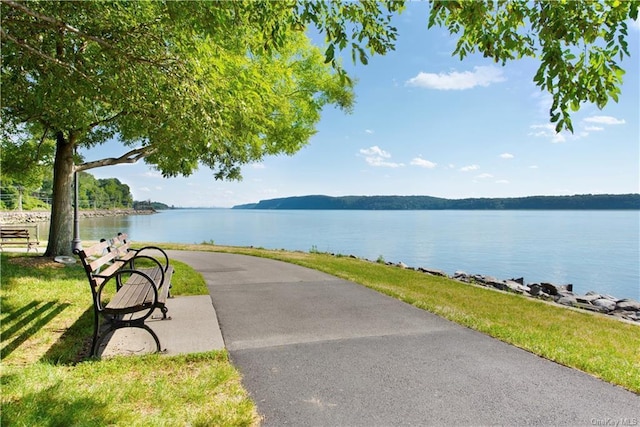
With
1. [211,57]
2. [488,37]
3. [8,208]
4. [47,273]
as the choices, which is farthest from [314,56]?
[8,208]

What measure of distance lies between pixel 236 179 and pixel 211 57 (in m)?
9.44

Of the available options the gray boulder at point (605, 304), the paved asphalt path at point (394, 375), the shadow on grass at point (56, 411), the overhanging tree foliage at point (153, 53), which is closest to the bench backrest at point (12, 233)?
the overhanging tree foliage at point (153, 53)

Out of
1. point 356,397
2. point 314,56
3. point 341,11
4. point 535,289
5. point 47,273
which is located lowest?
point 535,289

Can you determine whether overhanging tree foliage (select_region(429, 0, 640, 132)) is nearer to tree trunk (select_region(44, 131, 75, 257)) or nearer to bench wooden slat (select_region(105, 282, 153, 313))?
bench wooden slat (select_region(105, 282, 153, 313))

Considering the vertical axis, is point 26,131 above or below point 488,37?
above

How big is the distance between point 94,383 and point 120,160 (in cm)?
988

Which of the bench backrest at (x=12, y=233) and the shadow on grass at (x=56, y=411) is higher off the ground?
the bench backrest at (x=12, y=233)

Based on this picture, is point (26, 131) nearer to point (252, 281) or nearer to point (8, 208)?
point (252, 281)

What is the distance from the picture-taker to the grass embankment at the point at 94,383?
3.23 meters

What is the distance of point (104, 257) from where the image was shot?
5445mm

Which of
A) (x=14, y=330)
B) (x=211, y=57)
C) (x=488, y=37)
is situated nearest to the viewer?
(x=488, y=37)

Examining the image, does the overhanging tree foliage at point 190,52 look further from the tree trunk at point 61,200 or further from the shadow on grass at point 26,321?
the shadow on grass at point 26,321

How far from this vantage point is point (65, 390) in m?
3.61

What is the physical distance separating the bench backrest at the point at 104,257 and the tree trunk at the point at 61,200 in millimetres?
4925
